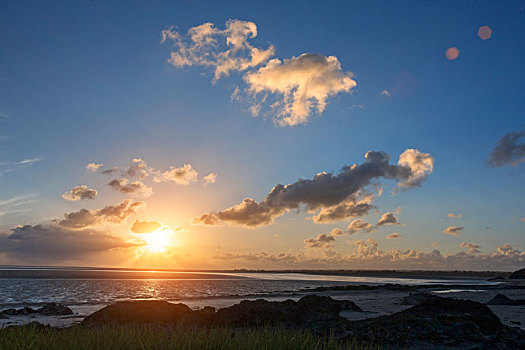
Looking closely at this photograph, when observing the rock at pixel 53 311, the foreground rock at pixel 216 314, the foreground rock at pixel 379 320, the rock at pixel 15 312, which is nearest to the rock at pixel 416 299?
the foreground rock at pixel 379 320

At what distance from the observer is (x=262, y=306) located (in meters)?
14.5

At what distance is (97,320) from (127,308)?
1181 millimetres

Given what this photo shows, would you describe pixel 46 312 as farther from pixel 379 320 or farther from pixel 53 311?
pixel 379 320

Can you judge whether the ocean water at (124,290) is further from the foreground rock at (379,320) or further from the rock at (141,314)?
the foreground rock at (379,320)

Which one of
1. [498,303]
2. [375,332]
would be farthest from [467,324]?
[498,303]

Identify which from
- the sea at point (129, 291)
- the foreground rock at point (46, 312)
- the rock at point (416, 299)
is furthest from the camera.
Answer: the sea at point (129, 291)

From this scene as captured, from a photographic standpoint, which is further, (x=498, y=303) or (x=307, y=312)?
(x=498, y=303)

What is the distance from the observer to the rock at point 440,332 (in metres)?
9.38

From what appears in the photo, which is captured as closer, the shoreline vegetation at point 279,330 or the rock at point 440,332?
the shoreline vegetation at point 279,330

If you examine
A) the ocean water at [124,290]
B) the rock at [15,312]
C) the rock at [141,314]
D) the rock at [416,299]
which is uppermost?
the rock at [141,314]

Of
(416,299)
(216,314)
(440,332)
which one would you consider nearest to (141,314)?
(216,314)

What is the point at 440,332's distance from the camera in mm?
9914

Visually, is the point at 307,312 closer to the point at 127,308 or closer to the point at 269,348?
the point at 127,308

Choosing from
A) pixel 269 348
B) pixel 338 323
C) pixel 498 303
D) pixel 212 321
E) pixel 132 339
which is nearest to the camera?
pixel 269 348
